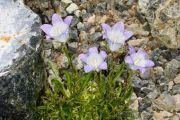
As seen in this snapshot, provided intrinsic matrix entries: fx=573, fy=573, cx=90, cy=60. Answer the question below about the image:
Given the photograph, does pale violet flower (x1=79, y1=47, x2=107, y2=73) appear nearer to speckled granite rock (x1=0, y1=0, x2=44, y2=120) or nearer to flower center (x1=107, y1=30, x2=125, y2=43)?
flower center (x1=107, y1=30, x2=125, y2=43)

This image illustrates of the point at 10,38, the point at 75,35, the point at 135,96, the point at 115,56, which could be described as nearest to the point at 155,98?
the point at 135,96

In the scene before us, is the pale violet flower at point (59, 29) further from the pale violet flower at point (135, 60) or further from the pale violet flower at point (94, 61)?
the pale violet flower at point (135, 60)

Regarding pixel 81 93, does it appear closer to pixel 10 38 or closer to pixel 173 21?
pixel 10 38

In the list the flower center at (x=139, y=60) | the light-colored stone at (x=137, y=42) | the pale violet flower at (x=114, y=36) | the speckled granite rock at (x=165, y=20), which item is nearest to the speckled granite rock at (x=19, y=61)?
the pale violet flower at (x=114, y=36)

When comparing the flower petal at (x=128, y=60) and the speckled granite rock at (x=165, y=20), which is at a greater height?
the flower petal at (x=128, y=60)

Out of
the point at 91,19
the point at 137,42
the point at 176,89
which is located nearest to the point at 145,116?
the point at 176,89

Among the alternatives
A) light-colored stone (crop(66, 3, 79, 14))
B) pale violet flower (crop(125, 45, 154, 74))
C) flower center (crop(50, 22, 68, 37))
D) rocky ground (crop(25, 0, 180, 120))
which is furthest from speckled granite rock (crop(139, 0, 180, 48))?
flower center (crop(50, 22, 68, 37))

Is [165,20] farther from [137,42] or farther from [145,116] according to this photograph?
[145,116]
